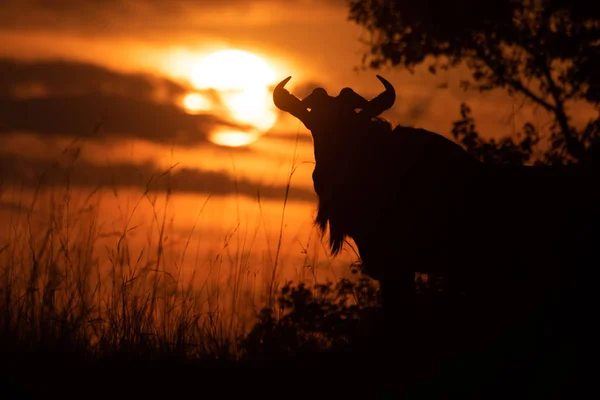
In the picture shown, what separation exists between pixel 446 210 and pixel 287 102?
5.96 feet

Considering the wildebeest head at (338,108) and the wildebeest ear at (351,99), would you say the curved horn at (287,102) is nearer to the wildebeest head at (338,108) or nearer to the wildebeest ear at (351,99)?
the wildebeest head at (338,108)

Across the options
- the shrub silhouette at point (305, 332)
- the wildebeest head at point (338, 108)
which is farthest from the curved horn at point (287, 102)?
the shrub silhouette at point (305, 332)

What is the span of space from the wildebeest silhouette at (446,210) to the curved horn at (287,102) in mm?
468

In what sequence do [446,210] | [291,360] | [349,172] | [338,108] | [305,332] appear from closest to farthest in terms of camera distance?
[291,360] < [305,332] < [446,210] < [349,172] < [338,108]

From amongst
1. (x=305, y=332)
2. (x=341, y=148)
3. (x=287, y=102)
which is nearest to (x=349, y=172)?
(x=341, y=148)

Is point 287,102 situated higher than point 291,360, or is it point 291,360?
point 287,102

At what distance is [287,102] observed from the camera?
7.36 metres

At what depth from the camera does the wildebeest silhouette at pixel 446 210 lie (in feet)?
20.4

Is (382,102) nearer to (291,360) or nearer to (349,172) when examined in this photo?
(349,172)

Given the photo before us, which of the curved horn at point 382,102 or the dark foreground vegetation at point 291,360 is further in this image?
the curved horn at point 382,102

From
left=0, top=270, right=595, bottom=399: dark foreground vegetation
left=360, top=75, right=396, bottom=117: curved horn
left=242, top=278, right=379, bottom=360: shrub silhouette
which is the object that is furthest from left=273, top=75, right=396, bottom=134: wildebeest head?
left=0, top=270, right=595, bottom=399: dark foreground vegetation

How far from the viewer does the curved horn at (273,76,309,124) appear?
286 inches

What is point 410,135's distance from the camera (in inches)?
264

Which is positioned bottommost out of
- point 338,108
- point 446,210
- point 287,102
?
point 446,210
